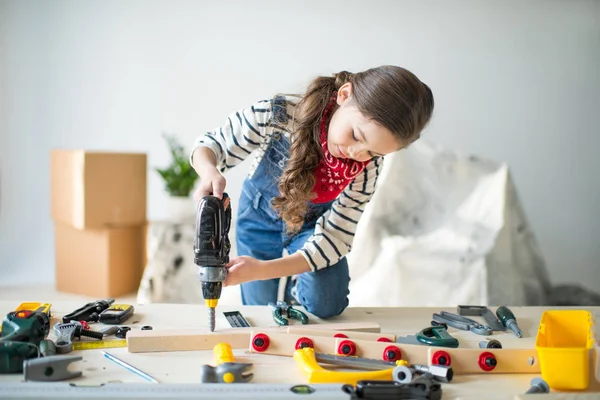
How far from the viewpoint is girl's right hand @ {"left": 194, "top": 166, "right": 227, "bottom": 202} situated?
Result: 1.40m

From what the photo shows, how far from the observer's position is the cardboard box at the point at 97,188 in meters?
3.26

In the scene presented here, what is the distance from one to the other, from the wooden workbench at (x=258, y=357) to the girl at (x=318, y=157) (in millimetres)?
153

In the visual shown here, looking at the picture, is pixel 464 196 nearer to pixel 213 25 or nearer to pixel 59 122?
pixel 213 25

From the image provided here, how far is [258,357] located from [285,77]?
2.67 m

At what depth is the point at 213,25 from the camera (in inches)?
147

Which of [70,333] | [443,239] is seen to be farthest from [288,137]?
[443,239]

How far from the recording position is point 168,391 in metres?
1.03

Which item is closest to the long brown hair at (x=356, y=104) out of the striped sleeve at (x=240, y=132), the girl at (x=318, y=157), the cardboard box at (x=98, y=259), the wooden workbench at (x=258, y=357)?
the girl at (x=318, y=157)

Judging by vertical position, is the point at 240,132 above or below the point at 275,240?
above

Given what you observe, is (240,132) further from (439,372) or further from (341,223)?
(439,372)

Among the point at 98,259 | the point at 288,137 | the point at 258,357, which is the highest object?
the point at 288,137

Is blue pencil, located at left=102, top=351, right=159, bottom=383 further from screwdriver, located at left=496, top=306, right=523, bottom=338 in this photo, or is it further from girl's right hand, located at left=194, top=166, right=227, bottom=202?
screwdriver, located at left=496, top=306, right=523, bottom=338

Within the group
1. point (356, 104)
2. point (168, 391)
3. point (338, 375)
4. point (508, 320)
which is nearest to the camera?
point (168, 391)

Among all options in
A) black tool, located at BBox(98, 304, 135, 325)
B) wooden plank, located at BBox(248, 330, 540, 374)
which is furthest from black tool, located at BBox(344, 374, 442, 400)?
black tool, located at BBox(98, 304, 135, 325)
